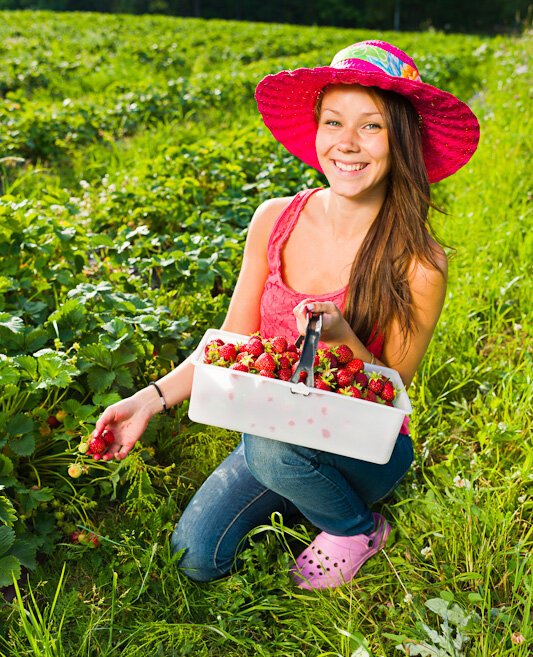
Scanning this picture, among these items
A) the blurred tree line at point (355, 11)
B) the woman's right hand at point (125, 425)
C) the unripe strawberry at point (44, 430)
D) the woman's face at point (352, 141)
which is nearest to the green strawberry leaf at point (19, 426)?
the unripe strawberry at point (44, 430)

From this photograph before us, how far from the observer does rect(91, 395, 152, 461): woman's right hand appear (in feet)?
5.51

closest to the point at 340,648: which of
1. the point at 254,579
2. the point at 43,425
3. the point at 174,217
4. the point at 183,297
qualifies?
the point at 254,579

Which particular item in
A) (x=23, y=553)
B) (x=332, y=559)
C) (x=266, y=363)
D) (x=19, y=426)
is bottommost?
(x=332, y=559)

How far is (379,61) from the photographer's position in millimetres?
1591

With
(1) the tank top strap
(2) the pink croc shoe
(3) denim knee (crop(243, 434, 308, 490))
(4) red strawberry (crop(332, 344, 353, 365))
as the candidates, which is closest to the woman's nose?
(1) the tank top strap

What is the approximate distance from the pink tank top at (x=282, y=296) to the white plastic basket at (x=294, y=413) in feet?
1.59

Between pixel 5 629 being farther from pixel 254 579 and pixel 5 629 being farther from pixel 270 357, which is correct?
pixel 270 357

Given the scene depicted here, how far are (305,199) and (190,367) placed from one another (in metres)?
0.70

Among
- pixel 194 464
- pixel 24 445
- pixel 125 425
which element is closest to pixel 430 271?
pixel 125 425

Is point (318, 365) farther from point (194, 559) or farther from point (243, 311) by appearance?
point (194, 559)

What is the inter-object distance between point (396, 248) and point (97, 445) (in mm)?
1022

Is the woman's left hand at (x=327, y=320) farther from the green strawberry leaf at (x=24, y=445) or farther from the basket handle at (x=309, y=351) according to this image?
the green strawberry leaf at (x=24, y=445)

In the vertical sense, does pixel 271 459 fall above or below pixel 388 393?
below

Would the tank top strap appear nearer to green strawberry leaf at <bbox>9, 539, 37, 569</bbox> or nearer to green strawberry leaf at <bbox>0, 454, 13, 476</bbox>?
green strawberry leaf at <bbox>0, 454, 13, 476</bbox>
